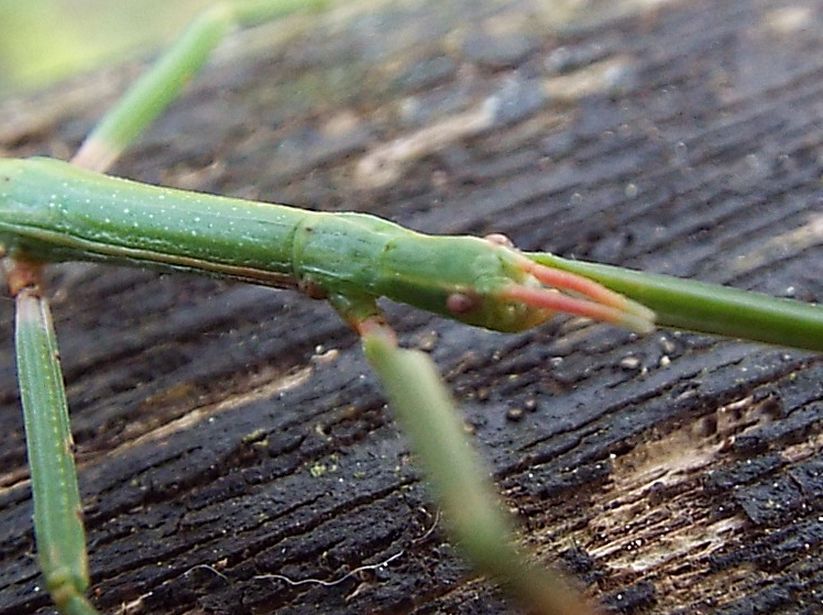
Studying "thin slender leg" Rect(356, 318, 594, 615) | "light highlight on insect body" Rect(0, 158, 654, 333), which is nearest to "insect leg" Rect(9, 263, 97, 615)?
"light highlight on insect body" Rect(0, 158, 654, 333)

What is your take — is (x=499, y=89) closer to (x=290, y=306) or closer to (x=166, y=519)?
(x=290, y=306)

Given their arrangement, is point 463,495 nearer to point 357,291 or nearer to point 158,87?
point 357,291

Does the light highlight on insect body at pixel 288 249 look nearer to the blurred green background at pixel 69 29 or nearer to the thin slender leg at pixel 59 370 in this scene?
the thin slender leg at pixel 59 370

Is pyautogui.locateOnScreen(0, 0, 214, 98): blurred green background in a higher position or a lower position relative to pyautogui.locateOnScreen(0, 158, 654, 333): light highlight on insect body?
higher

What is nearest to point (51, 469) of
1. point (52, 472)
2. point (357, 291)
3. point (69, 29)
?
point (52, 472)

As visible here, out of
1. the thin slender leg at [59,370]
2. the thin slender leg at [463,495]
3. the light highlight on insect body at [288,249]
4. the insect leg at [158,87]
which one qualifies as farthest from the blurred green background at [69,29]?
the thin slender leg at [463,495]

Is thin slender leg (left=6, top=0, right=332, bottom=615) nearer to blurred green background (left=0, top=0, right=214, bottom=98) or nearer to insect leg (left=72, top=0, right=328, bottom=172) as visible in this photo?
insect leg (left=72, top=0, right=328, bottom=172)
